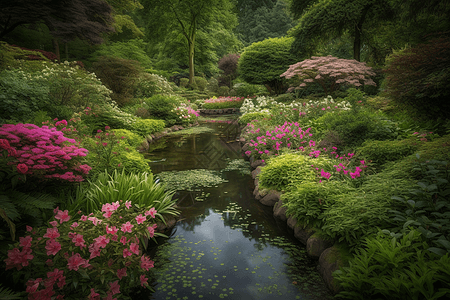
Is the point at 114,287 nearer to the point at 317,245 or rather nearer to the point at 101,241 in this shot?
the point at 101,241

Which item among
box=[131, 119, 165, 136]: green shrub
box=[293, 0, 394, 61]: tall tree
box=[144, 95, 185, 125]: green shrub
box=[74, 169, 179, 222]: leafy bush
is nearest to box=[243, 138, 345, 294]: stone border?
box=[74, 169, 179, 222]: leafy bush

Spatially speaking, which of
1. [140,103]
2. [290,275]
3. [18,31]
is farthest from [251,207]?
[18,31]

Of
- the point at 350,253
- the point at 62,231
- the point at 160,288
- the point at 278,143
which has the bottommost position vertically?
the point at 160,288

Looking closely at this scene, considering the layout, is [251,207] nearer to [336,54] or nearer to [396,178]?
[396,178]

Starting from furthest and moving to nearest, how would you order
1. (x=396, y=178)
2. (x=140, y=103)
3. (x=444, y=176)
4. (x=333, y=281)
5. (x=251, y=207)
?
(x=140, y=103), (x=251, y=207), (x=396, y=178), (x=444, y=176), (x=333, y=281)

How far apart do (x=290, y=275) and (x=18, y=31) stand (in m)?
18.9

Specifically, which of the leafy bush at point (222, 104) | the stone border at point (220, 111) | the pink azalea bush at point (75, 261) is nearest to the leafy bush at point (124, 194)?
the pink azalea bush at point (75, 261)

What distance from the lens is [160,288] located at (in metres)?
2.59

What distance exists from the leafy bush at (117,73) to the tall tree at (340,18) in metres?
9.46

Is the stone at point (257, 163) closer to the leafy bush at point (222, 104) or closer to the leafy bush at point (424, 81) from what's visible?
the leafy bush at point (424, 81)

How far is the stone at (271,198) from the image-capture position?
4.46 meters

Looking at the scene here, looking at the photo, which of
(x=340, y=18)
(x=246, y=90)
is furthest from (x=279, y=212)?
(x=246, y=90)

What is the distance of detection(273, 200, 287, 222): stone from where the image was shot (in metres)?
3.99

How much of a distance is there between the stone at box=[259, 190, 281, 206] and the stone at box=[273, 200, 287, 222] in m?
0.17
